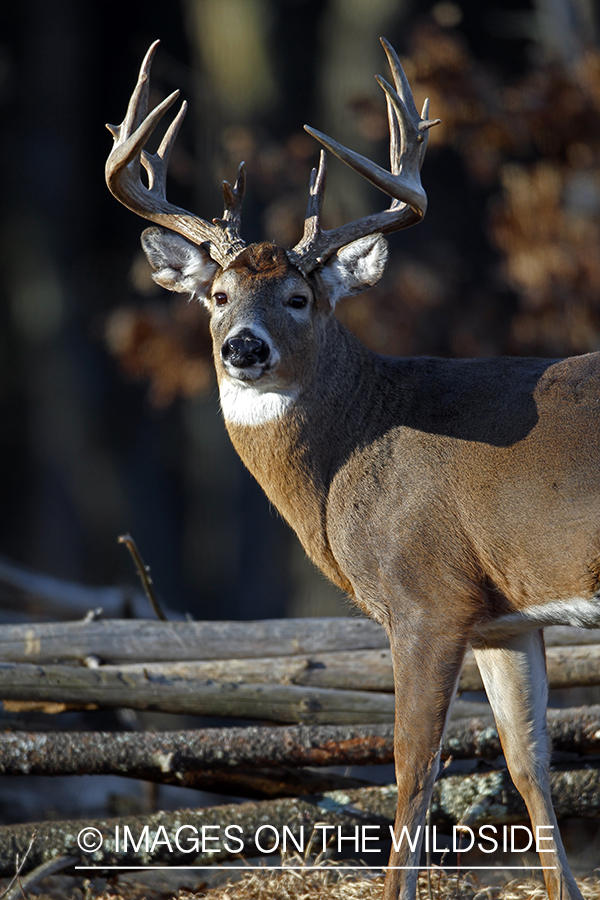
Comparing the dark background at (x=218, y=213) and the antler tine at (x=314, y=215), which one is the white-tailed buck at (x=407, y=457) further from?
the dark background at (x=218, y=213)

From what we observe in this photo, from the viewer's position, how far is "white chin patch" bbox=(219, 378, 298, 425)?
475 centimetres

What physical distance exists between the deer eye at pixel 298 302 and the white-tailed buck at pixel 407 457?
0.04 feet

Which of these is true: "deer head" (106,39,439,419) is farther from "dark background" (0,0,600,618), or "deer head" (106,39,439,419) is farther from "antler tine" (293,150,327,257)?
"dark background" (0,0,600,618)

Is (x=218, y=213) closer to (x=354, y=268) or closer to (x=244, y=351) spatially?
(x=354, y=268)

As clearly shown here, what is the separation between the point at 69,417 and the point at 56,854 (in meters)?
9.86

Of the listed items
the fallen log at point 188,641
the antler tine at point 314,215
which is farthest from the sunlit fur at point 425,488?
the fallen log at point 188,641

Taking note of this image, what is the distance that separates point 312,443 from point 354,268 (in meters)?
0.91

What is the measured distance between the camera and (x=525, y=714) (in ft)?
15.2

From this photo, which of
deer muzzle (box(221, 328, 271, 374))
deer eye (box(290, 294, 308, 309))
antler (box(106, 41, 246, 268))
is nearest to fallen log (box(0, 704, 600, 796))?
deer muzzle (box(221, 328, 271, 374))

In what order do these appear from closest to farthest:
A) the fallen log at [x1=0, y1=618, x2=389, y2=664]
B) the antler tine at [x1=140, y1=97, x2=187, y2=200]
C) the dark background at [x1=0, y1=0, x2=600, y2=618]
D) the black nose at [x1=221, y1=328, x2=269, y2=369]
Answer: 1. the black nose at [x1=221, y1=328, x2=269, y2=369]
2. the antler tine at [x1=140, y1=97, x2=187, y2=200]
3. the fallen log at [x1=0, y1=618, x2=389, y2=664]
4. the dark background at [x1=0, y1=0, x2=600, y2=618]

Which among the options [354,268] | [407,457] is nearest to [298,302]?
[354,268]

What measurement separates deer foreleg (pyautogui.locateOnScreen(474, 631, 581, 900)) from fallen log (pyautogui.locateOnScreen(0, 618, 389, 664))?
97 centimetres

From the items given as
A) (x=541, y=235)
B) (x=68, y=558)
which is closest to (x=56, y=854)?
(x=541, y=235)

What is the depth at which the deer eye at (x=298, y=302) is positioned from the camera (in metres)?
4.79
